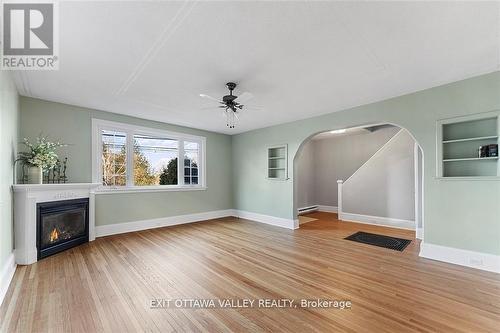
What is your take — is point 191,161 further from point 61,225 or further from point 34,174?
point 34,174

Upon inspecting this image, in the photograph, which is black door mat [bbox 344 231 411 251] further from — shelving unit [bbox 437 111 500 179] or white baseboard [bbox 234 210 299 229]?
shelving unit [bbox 437 111 500 179]

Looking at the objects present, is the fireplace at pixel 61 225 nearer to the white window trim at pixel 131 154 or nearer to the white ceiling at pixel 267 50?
the white window trim at pixel 131 154

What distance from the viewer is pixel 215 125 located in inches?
223

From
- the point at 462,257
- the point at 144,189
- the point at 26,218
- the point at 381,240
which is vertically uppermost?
the point at 144,189

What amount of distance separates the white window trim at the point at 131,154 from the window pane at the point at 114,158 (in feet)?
0.26

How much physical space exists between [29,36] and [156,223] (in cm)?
A: 410

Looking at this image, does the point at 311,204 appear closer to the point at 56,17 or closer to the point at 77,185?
the point at 77,185

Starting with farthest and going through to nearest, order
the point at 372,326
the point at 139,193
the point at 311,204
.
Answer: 1. the point at 311,204
2. the point at 139,193
3. the point at 372,326

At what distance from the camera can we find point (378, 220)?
5.55 meters

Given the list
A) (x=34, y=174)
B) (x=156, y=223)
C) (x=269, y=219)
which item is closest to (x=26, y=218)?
(x=34, y=174)

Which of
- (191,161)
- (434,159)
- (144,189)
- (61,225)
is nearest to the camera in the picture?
(434,159)

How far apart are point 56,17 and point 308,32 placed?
2.24 m

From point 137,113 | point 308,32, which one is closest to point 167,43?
point 308,32

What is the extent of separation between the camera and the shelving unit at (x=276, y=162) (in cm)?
562
